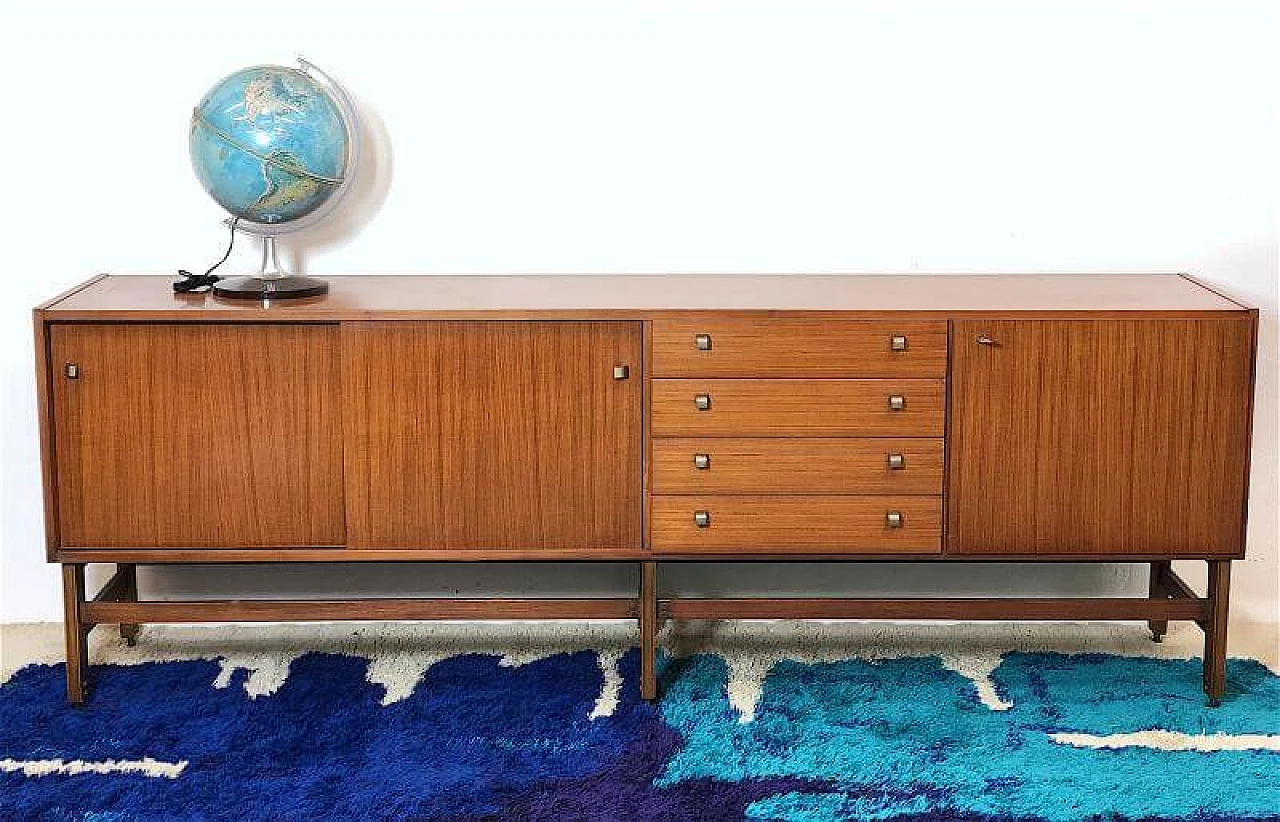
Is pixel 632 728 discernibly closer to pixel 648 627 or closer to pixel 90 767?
pixel 648 627

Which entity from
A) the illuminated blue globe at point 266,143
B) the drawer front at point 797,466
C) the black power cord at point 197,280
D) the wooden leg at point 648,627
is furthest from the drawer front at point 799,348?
the black power cord at point 197,280

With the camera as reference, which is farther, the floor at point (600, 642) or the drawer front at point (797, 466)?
the floor at point (600, 642)

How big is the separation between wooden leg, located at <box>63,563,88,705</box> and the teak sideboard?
3 cm

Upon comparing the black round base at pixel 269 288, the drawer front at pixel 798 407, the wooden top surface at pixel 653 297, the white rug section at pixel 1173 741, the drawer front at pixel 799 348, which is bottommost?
the white rug section at pixel 1173 741

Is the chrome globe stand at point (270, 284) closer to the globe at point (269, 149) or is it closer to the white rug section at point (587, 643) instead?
the globe at point (269, 149)

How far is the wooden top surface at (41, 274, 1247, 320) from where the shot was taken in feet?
10.6

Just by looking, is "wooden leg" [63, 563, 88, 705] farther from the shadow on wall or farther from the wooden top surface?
the shadow on wall

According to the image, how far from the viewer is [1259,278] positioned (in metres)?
3.75

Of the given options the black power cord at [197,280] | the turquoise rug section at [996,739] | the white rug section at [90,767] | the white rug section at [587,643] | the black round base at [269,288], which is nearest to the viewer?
the turquoise rug section at [996,739]

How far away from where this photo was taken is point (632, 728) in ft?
10.8

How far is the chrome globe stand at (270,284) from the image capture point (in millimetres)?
3352

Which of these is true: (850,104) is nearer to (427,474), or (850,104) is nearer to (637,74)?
(637,74)

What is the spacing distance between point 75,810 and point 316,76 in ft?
5.21

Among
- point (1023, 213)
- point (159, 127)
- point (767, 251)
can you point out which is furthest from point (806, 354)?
point (159, 127)
